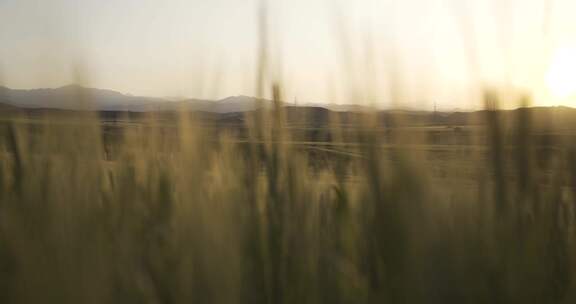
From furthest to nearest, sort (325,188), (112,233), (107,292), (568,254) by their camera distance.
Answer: (325,188) < (568,254) < (112,233) < (107,292)

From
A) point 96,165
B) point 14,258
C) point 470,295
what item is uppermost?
point 96,165

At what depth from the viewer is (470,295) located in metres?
1.13

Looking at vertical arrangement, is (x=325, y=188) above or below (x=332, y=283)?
above

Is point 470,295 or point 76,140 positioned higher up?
point 76,140

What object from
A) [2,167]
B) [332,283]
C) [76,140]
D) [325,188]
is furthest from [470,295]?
[2,167]

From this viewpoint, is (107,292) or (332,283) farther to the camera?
(332,283)

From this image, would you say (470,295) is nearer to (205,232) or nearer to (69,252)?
(205,232)

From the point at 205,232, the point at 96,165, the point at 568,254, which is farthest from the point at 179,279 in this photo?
the point at 568,254

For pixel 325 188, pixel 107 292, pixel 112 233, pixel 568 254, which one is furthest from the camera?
pixel 325 188

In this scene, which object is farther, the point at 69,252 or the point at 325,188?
the point at 325,188

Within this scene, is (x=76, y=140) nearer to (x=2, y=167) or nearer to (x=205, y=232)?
(x=2, y=167)

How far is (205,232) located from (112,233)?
6.2 inches

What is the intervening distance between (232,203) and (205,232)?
9cm

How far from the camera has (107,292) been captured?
98 cm
